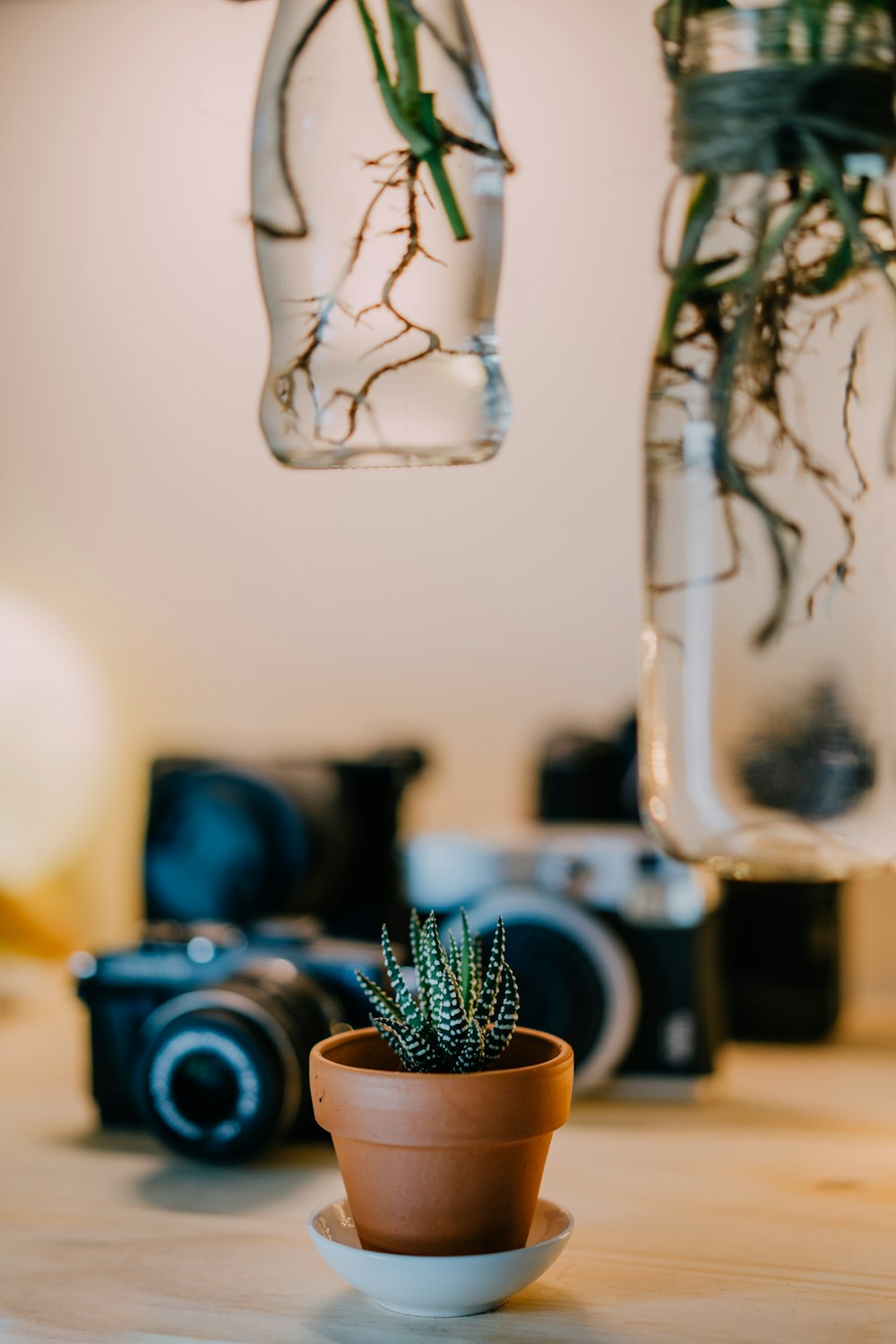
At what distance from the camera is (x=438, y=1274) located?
1.71ft

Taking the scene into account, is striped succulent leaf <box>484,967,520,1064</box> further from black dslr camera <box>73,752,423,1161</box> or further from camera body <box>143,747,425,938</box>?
camera body <box>143,747,425,938</box>

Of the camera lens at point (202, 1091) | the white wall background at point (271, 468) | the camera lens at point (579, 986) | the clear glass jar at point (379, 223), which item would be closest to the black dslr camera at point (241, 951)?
the camera lens at point (202, 1091)

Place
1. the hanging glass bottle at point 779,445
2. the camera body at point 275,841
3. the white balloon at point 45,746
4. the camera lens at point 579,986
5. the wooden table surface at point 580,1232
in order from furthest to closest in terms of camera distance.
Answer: the white balloon at point 45,746
the camera body at point 275,841
the camera lens at point 579,986
the wooden table surface at point 580,1232
the hanging glass bottle at point 779,445

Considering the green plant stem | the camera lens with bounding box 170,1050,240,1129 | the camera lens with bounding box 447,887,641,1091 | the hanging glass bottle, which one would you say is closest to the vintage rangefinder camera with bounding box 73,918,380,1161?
the camera lens with bounding box 170,1050,240,1129

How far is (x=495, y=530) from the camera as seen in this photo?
1.31 m

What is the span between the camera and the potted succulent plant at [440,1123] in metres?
0.52

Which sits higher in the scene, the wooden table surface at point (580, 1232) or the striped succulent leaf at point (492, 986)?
the striped succulent leaf at point (492, 986)

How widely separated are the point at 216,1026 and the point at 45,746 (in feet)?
2.31

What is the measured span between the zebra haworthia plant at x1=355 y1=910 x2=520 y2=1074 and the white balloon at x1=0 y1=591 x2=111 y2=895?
86cm

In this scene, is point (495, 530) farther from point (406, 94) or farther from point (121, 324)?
point (406, 94)

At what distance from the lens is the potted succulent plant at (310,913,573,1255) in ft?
1.70

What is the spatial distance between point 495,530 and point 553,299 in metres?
0.21

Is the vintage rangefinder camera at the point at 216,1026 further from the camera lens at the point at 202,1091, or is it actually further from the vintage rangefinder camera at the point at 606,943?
the vintage rangefinder camera at the point at 606,943

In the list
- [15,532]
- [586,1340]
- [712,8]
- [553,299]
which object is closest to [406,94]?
[712,8]
